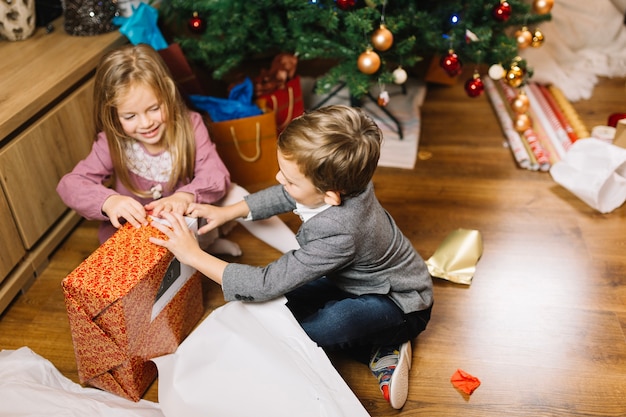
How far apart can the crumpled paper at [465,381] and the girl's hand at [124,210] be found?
2.47ft

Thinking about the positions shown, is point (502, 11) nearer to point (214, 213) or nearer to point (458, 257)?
point (458, 257)

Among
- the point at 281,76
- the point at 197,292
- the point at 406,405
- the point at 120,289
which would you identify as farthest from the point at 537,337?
the point at 281,76

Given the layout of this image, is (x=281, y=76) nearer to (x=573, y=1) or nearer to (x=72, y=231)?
(x=72, y=231)

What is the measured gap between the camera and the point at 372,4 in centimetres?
186

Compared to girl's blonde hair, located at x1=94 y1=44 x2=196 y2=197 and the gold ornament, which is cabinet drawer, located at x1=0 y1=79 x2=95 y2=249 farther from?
the gold ornament

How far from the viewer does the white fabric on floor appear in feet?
8.58

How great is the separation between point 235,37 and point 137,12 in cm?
31

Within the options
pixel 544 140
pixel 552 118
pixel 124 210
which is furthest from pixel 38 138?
pixel 552 118

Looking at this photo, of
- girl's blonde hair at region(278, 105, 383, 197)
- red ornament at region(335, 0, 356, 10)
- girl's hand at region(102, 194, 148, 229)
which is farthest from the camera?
red ornament at region(335, 0, 356, 10)

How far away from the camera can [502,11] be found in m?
1.92

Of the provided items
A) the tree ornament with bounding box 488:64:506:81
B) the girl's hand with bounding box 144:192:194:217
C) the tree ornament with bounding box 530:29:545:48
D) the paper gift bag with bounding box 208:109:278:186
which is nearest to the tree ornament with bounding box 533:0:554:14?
the tree ornament with bounding box 530:29:545:48

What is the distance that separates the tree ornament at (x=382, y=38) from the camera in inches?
72.9

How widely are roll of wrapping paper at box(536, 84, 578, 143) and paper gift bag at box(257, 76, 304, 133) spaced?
0.96m

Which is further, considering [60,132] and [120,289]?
[60,132]
